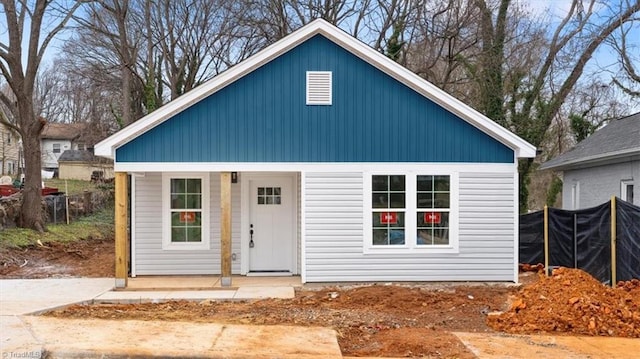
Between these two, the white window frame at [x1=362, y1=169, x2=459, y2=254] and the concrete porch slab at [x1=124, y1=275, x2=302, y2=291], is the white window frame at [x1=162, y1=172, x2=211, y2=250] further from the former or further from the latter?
the white window frame at [x1=362, y1=169, x2=459, y2=254]

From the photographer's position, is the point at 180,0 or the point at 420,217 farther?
the point at 180,0

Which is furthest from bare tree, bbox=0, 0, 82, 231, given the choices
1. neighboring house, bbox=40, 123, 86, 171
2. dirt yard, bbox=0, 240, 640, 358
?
neighboring house, bbox=40, 123, 86, 171

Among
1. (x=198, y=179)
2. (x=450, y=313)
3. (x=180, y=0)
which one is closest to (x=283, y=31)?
(x=180, y=0)

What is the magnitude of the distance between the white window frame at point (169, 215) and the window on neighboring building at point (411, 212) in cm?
350

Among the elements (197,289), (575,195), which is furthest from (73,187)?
(575,195)

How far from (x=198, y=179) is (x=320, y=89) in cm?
330

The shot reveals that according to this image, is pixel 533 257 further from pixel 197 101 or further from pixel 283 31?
pixel 283 31

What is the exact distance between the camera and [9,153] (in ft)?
152

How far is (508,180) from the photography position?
448 inches

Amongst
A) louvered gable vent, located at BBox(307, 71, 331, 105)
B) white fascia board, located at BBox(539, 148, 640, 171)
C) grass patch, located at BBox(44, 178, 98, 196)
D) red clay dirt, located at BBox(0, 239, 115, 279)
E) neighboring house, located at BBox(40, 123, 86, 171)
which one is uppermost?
neighboring house, located at BBox(40, 123, 86, 171)

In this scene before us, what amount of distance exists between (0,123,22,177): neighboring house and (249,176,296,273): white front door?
3781 centimetres

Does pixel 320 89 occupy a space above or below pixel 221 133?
above

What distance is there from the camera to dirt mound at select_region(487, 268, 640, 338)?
8.32 meters

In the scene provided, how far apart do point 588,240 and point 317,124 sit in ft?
20.7
